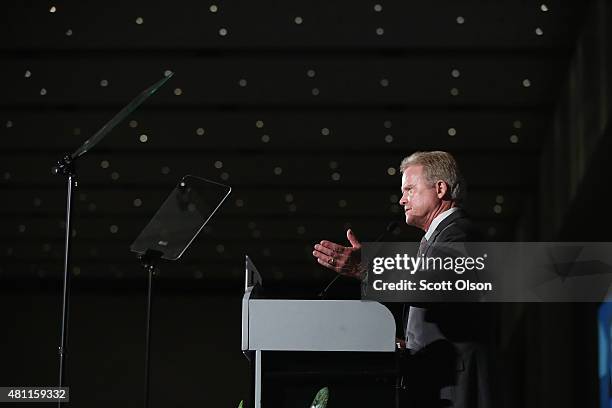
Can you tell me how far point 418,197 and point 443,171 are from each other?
108mm

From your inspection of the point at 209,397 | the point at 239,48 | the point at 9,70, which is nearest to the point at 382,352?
the point at 239,48

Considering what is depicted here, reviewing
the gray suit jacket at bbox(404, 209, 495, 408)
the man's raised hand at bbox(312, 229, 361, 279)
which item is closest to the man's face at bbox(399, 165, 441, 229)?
the gray suit jacket at bbox(404, 209, 495, 408)

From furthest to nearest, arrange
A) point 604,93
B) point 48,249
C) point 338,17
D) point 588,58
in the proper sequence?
1. point 48,249
2. point 338,17
3. point 588,58
4. point 604,93

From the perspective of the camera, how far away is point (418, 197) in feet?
10.1

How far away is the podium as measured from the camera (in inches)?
109

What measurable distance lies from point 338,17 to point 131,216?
16.3ft

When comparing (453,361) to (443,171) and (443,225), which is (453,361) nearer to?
(443,225)

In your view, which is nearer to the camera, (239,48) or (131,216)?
(239,48)

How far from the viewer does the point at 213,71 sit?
8289 mm

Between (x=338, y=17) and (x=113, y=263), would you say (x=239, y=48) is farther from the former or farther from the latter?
(x=113, y=263)

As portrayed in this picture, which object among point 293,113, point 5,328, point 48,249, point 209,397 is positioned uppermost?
point 293,113

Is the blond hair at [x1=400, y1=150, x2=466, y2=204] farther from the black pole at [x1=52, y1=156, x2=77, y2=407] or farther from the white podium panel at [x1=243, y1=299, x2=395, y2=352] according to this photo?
the black pole at [x1=52, y1=156, x2=77, y2=407]

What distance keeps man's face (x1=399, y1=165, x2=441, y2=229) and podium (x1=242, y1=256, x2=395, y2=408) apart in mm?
401

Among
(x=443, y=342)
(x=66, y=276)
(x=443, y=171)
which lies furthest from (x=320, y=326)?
(x=66, y=276)
